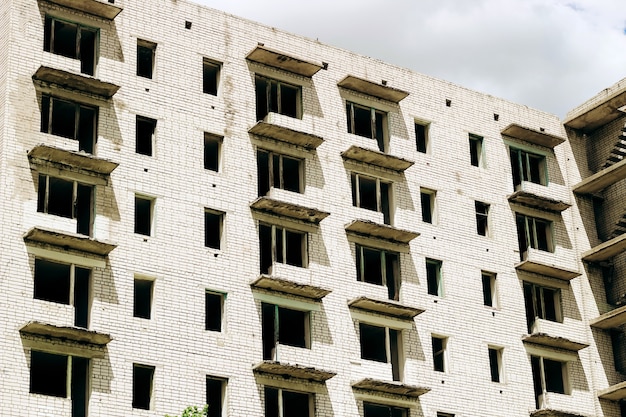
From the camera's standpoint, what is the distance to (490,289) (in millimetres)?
66312

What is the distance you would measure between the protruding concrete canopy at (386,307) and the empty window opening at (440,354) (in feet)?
6.80

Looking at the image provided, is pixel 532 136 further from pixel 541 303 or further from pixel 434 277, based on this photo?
pixel 434 277

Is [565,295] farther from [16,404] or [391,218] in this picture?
[16,404]

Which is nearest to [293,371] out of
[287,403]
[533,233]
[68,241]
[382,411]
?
[287,403]

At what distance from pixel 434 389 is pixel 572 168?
1671 centimetres

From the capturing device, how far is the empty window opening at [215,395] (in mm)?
55750

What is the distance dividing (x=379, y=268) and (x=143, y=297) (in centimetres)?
1227

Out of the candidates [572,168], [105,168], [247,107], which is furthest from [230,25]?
[572,168]

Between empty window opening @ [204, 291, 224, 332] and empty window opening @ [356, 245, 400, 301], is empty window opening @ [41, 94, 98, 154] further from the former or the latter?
empty window opening @ [356, 245, 400, 301]

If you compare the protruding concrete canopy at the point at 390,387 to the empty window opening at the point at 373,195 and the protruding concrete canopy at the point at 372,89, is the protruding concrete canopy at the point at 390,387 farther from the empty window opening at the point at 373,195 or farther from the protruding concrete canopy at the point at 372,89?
the protruding concrete canopy at the point at 372,89

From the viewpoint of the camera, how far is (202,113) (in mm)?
60094

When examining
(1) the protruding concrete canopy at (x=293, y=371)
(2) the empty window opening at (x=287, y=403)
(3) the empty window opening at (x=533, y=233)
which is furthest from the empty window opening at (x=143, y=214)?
(3) the empty window opening at (x=533, y=233)

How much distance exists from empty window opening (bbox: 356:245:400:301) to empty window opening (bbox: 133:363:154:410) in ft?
40.2

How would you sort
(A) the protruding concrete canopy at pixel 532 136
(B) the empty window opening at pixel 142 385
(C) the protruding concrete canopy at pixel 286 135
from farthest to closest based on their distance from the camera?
(A) the protruding concrete canopy at pixel 532 136, (C) the protruding concrete canopy at pixel 286 135, (B) the empty window opening at pixel 142 385
